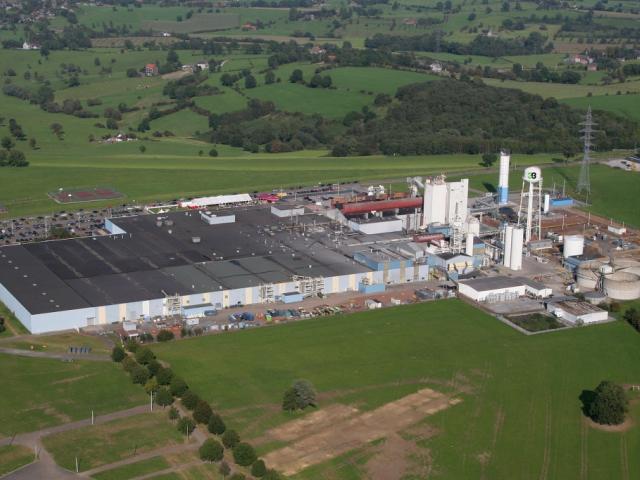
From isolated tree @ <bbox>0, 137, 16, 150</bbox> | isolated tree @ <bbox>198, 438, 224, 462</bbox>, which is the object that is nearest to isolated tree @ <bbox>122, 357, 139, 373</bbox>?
isolated tree @ <bbox>198, 438, 224, 462</bbox>

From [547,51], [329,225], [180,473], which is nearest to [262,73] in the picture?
[547,51]

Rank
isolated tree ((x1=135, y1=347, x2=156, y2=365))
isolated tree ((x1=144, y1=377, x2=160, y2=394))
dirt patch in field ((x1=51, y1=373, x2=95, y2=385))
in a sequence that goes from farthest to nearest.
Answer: isolated tree ((x1=135, y1=347, x2=156, y2=365))
dirt patch in field ((x1=51, y1=373, x2=95, y2=385))
isolated tree ((x1=144, y1=377, x2=160, y2=394))

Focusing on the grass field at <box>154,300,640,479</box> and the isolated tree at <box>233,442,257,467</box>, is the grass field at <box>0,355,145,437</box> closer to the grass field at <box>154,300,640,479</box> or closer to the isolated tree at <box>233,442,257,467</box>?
the grass field at <box>154,300,640,479</box>

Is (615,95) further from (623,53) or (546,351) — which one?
(546,351)

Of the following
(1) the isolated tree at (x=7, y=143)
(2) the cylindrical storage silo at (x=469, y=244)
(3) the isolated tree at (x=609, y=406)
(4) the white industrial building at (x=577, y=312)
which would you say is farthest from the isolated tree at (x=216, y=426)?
(1) the isolated tree at (x=7, y=143)

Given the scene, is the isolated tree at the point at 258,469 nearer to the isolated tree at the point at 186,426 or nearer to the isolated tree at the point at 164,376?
the isolated tree at the point at 186,426

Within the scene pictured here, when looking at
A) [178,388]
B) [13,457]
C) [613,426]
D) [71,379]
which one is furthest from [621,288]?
[13,457]
